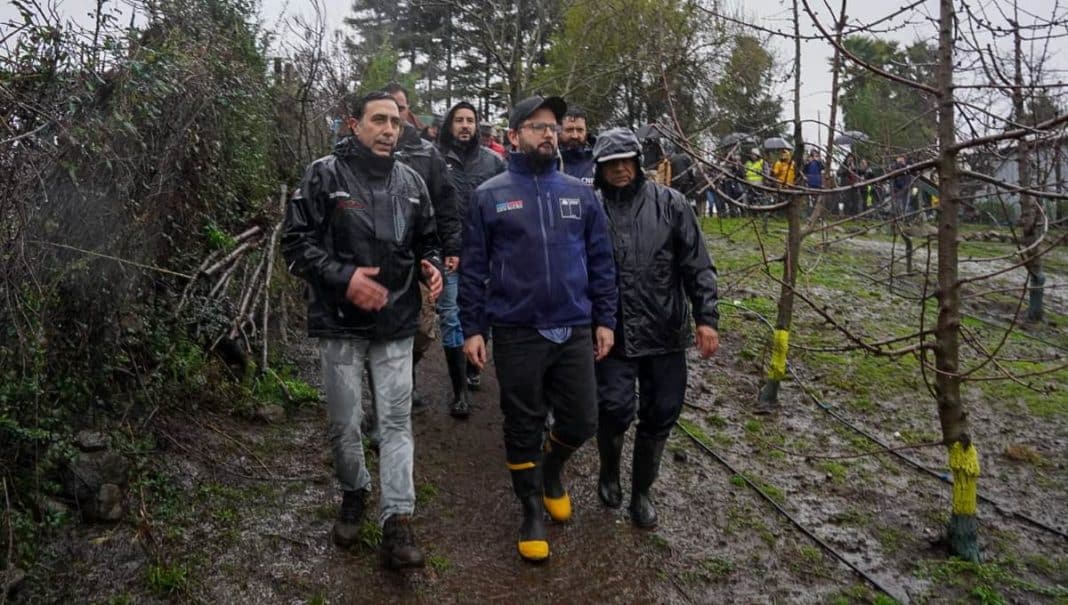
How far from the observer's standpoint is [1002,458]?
565 centimetres

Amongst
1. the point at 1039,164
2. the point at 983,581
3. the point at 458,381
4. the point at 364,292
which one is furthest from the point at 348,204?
the point at 983,581

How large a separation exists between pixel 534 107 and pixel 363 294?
1.27 metres

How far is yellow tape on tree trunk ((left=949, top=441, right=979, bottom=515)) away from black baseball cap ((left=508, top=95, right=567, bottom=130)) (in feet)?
8.97

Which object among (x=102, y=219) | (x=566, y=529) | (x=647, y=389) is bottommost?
Answer: (x=566, y=529)

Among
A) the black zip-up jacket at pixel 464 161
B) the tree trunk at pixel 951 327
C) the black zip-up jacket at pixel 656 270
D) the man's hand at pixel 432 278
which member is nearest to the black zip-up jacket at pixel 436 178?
the man's hand at pixel 432 278

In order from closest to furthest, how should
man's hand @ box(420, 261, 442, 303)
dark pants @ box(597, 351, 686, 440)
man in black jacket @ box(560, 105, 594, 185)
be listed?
man's hand @ box(420, 261, 442, 303), dark pants @ box(597, 351, 686, 440), man in black jacket @ box(560, 105, 594, 185)

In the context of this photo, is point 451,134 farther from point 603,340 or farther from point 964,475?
point 964,475

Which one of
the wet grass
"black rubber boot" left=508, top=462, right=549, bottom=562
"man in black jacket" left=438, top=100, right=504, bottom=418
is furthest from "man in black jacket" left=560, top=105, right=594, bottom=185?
the wet grass

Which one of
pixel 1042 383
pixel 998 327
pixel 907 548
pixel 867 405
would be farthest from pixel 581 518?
pixel 998 327

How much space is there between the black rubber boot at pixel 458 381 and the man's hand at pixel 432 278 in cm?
168

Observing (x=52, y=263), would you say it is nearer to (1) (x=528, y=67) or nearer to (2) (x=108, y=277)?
(2) (x=108, y=277)

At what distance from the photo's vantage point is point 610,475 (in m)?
4.30

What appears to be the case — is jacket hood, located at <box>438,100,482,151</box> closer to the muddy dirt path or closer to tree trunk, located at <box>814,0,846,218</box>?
the muddy dirt path

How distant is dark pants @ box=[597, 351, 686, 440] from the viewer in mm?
3914
